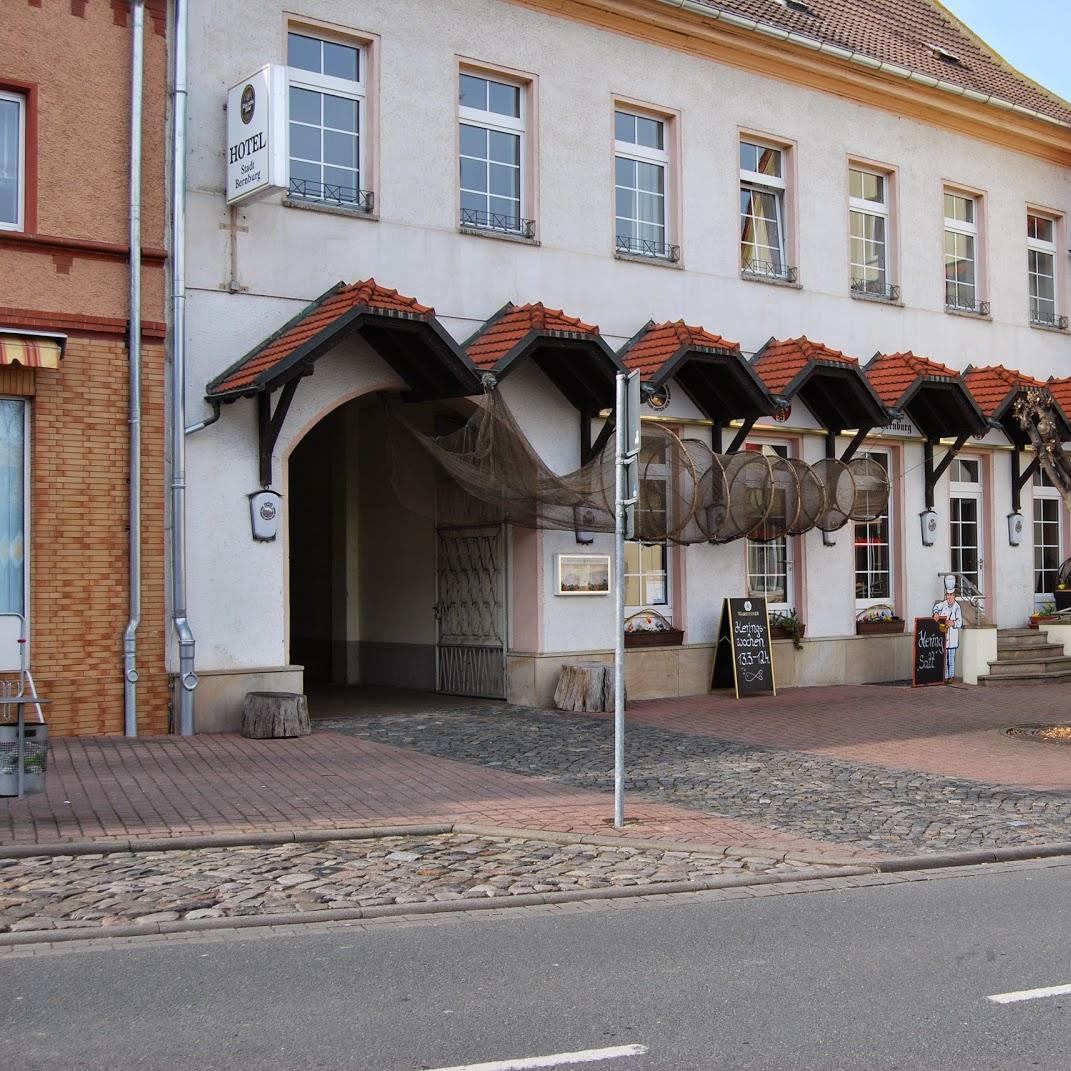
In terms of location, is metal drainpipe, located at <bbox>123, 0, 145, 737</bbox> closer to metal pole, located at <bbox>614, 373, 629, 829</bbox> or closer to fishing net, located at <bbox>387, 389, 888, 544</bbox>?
fishing net, located at <bbox>387, 389, 888, 544</bbox>

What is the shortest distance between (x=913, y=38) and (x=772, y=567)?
31.1 ft

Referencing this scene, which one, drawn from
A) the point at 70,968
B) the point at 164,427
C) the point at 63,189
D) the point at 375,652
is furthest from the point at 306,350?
the point at 70,968

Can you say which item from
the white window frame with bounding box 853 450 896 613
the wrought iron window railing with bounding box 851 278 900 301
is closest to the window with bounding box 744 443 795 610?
the white window frame with bounding box 853 450 896 613

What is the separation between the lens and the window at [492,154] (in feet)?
52.9

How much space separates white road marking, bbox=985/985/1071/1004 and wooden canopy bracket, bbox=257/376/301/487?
972 cm

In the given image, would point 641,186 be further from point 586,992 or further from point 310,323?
point 586,992

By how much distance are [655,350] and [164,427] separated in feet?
18.9

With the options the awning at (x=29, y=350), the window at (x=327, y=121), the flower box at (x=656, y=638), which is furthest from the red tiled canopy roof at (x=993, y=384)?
the awning at (x=29, y=350)

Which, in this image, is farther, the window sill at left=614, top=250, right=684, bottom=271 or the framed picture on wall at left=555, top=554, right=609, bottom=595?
Answer: the window sill at left=614, top=250, right=684, bottom=271

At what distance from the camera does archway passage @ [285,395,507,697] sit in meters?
16.8

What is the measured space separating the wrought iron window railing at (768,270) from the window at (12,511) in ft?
31.1

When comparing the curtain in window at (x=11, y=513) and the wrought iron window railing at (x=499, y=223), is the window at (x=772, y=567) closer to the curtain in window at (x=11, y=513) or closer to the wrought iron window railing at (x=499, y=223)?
the wrought iron window railing at (x=499, y=223)

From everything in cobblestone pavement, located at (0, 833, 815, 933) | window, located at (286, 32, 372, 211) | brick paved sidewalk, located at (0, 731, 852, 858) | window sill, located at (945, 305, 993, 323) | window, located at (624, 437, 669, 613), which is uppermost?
window, located at (286, 32, 372, 211)

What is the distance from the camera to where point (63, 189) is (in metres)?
13.1
